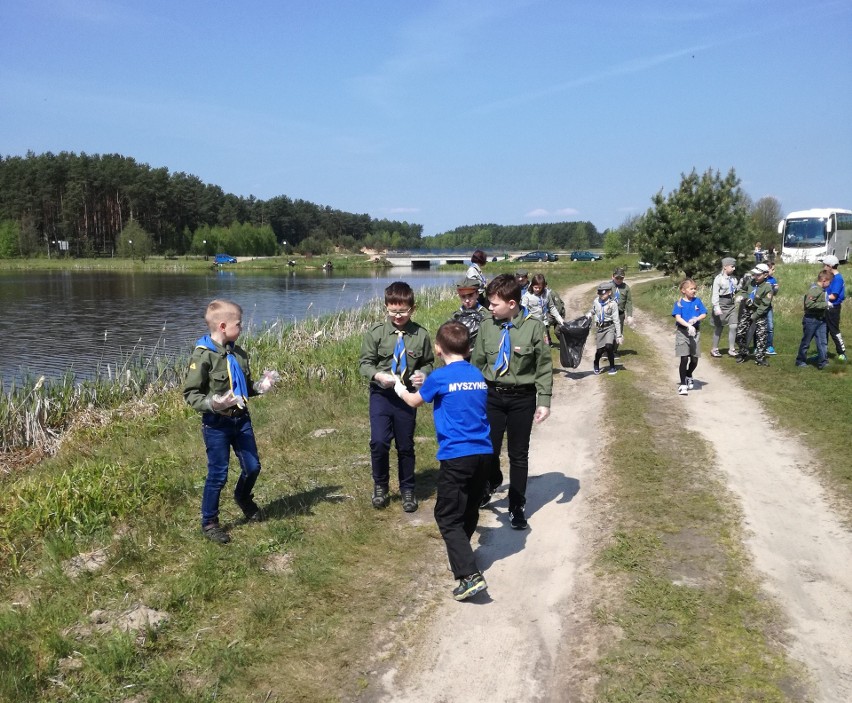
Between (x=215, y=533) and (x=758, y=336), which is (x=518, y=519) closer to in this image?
(x=215, y=533)

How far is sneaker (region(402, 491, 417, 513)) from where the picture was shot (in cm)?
580

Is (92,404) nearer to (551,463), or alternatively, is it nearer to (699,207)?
(551,463)

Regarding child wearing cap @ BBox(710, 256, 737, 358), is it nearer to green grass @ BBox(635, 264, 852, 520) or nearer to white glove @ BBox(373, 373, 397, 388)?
green grass @ BBox(635, 264, 852, 520)

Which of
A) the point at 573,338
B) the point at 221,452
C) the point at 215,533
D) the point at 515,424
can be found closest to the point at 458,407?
the point at 515,424

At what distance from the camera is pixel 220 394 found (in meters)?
4.98

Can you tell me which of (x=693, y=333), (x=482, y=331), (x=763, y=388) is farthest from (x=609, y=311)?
(x=482, y=331)

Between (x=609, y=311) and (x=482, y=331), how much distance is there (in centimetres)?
672

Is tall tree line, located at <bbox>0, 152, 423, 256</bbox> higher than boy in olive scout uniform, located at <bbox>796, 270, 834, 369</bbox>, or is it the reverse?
tall tree line, located at <bbox>0, 152, 423, 256</bbox>

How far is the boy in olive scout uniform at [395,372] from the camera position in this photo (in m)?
5.62

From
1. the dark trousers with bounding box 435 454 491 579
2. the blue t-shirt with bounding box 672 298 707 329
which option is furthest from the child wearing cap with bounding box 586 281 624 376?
the dark trousers with bounding box 435 454 491 579

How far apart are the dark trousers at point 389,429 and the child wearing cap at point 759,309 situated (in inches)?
353

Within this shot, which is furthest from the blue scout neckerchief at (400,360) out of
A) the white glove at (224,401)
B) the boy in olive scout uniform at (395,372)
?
the white glove at (224,401)

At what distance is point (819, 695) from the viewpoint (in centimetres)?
328

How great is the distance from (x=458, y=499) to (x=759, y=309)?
996 centimetres
